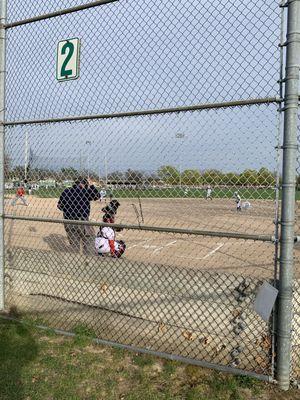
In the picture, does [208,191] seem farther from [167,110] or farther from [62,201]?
[62,201]

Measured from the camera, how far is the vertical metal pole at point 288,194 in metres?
3.03

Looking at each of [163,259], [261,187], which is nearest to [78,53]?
[261,187]

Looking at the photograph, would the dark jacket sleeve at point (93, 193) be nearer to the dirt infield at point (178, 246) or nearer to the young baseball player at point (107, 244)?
the dirt infield at point (178, 246)

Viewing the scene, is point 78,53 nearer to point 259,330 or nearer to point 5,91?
point 5,91

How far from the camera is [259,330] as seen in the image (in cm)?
367

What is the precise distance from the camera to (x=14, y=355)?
12.4ft

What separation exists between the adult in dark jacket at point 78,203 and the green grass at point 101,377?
1496 mm

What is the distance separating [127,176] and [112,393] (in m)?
1.79

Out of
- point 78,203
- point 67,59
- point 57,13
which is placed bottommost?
point 78,203

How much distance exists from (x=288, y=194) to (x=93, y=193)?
227 centimetres

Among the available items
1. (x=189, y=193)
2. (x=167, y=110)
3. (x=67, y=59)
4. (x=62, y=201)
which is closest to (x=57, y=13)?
(x=67, y=59)

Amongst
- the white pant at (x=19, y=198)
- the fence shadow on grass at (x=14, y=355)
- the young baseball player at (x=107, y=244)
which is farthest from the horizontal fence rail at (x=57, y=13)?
the fence shadow on grass at (x=14, y=355)

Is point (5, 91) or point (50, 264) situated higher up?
point (5, 91)

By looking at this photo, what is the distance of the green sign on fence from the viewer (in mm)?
4078
